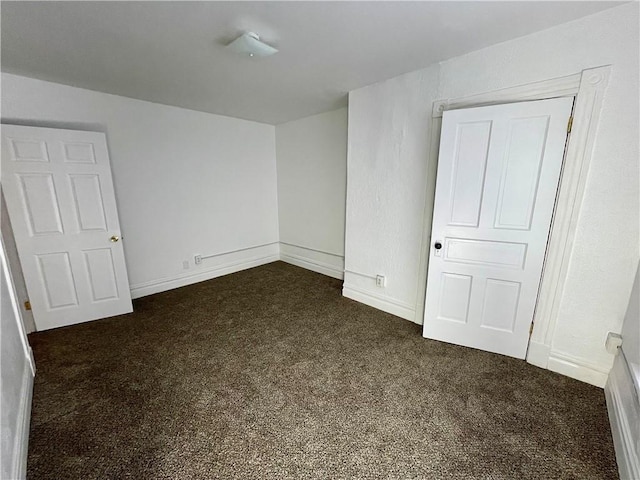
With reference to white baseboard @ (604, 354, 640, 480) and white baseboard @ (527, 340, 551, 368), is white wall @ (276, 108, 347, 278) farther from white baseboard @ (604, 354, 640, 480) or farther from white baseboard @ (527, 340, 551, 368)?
white baseboard @ (604, 354, 640, 480)

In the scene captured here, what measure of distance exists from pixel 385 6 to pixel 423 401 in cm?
253

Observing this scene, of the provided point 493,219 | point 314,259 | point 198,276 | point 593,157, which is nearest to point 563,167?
point 593,157

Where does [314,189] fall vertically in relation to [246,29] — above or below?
below

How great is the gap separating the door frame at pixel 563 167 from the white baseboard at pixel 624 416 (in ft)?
1.23

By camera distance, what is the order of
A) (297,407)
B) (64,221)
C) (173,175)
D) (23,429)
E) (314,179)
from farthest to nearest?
1. (314,179)
2. (173,175)
3. (64,221)
4. (297,407)
5. (23,429)

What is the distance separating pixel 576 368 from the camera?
77.9 inches

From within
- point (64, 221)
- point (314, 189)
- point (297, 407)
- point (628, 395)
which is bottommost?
point (297, 407)

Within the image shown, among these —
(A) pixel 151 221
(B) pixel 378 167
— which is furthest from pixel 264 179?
(B) pixel 378 167

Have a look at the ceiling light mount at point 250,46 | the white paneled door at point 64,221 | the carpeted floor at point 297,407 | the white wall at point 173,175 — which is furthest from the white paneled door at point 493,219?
the white paneled door at point 64,221

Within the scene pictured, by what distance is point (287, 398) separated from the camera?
183 cm

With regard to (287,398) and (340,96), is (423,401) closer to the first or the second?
(287,398)

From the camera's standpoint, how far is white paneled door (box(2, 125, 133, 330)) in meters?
2.46

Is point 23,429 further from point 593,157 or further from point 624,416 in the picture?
point 593,157

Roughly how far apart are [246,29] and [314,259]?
320 centimetres
